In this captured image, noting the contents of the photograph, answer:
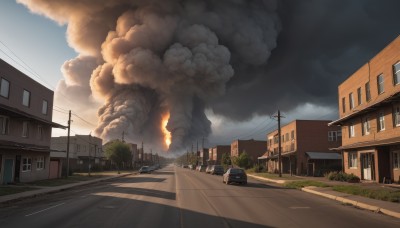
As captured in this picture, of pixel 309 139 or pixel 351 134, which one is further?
pixel 309 139

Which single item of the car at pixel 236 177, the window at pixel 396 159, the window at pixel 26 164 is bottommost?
the car at pixel 236 177

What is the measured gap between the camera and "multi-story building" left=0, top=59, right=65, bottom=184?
30.5 m

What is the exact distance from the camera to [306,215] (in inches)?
523

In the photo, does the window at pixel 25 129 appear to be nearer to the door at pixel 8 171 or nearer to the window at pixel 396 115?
the door at pixel 8 171

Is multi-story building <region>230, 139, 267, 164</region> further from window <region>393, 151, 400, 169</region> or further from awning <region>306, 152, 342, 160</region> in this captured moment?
window <region>393, 151, 400, 169</region>

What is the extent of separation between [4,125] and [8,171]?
154 inches

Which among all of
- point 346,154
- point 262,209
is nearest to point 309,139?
point 346,154

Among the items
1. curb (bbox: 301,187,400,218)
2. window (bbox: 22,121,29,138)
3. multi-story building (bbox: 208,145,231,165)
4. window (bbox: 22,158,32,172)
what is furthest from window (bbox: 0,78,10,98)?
multi-story building (bbox: 208,145,231,165)

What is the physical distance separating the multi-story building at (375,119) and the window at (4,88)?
27.8 m

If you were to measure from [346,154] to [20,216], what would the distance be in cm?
3174

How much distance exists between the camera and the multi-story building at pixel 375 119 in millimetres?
26594

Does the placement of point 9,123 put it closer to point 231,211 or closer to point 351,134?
point 231,211

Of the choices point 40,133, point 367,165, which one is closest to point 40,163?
point 40,133

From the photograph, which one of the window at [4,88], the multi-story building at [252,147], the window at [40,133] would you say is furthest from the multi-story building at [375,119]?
the multi-story building at [252,147]
